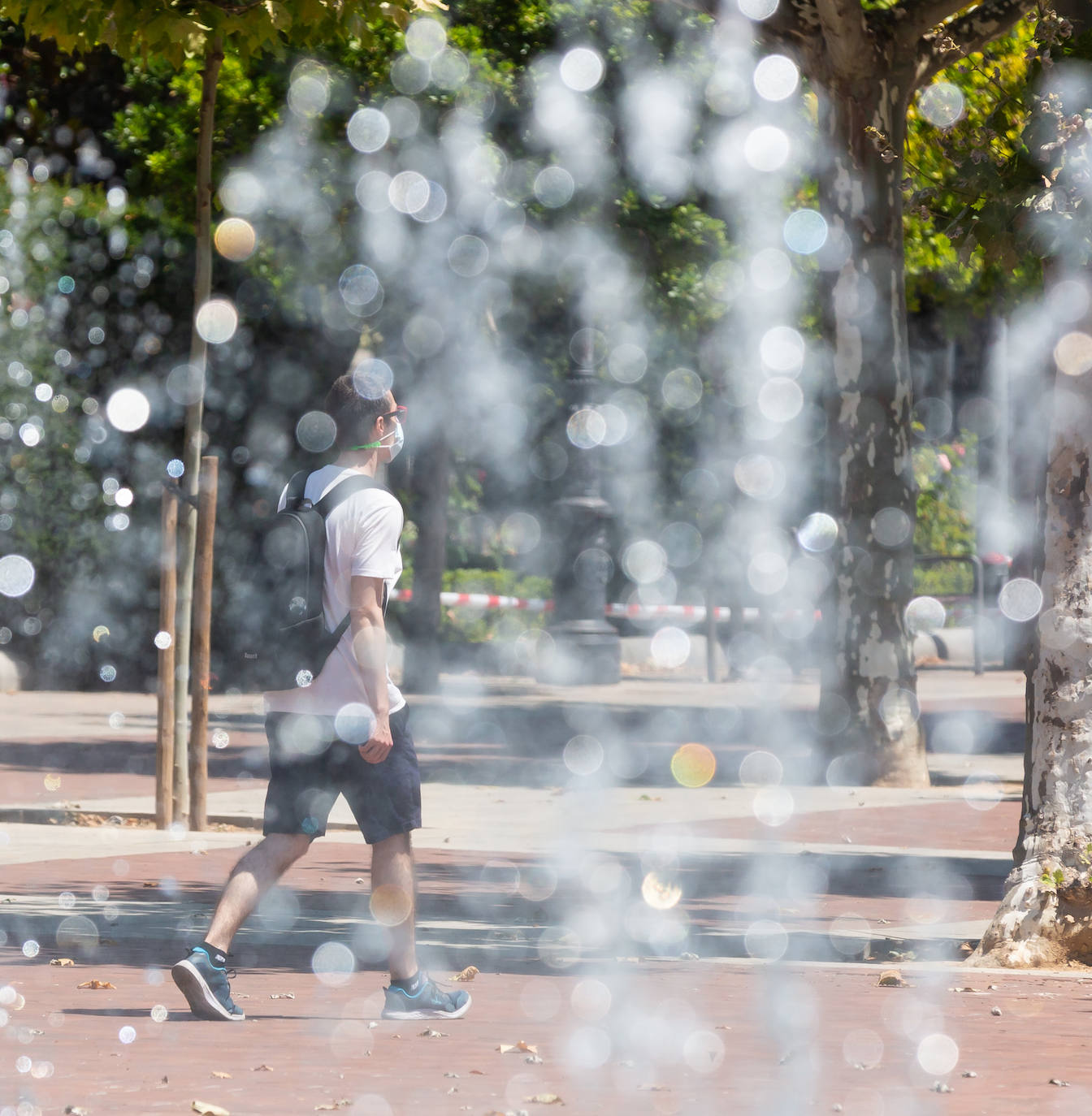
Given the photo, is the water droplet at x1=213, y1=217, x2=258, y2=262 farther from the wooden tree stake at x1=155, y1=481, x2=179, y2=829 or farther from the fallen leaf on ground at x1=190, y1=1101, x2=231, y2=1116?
the fallen leaf on ground at x1=190, y1=1101, x2=231, y2=1116

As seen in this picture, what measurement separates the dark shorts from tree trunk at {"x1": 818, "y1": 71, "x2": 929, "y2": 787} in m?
8.78

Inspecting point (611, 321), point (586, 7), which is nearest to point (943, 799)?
point (586, 7)

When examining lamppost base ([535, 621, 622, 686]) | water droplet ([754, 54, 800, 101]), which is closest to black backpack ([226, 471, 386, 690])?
water droplet ([754, 54, 800, 101])

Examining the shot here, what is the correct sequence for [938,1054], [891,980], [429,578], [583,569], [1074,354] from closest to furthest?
[938,1054], [891,980], [1074,354], [429,578], [583,569]

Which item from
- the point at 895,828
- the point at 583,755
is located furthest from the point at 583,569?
the point at 895,828

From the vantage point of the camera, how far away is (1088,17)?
782 cm

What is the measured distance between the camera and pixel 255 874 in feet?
20.2

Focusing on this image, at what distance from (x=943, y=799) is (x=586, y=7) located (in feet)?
29.7

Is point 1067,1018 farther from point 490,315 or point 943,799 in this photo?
point 490,315

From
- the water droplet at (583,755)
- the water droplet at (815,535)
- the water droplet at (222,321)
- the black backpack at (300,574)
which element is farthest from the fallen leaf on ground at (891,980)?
the water droplet at (222,321)

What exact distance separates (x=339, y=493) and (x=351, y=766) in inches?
32.2

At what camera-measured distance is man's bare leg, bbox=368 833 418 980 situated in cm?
609

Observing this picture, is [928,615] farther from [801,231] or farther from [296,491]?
[296,491]

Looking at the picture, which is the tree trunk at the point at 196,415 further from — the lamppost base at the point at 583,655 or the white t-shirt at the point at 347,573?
the lamppost base at the point at 583,655
